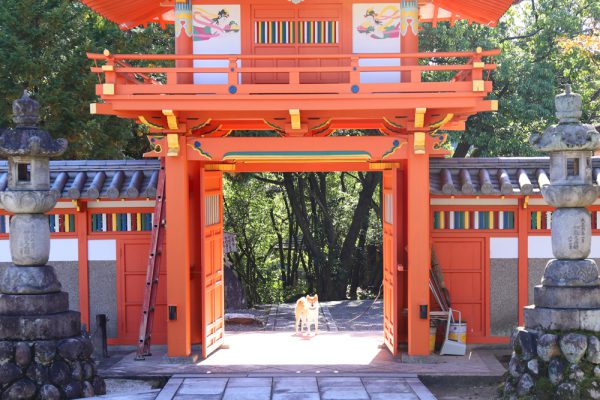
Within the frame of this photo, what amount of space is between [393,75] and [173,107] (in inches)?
126

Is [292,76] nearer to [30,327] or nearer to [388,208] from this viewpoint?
[388,208]

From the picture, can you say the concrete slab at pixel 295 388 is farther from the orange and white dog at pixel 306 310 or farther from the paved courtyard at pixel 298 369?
the orange and white dog at pixel 306 310

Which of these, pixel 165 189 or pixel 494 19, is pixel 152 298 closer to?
pixel 165 189

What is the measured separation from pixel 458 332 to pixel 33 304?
19.6 feet

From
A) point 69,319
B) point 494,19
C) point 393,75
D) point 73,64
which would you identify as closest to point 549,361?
point 393,75

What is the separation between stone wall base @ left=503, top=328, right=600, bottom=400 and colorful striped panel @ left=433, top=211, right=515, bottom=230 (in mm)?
3652

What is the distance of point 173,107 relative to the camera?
449 inches

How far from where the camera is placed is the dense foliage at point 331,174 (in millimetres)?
17609

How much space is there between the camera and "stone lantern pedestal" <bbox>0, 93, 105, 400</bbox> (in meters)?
9.95

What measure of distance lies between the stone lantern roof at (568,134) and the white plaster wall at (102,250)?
6.62 meters

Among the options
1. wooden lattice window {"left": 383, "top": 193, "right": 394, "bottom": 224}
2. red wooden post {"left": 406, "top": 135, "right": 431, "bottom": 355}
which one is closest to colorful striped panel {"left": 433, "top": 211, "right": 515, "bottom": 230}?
wooden lattice window {"left": 383, "top": 193, "right": 394, "bottom": 224}

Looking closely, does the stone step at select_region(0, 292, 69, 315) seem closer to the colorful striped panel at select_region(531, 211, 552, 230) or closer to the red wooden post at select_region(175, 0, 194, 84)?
the red wooden post at select_region(175, 0, 194, 84)

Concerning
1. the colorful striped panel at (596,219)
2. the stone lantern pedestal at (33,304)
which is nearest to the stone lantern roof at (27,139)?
the stone lantern pedestal at (33,304)

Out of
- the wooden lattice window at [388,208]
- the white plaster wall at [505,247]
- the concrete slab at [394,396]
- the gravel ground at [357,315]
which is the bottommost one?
the gravel ground at [357,315]
